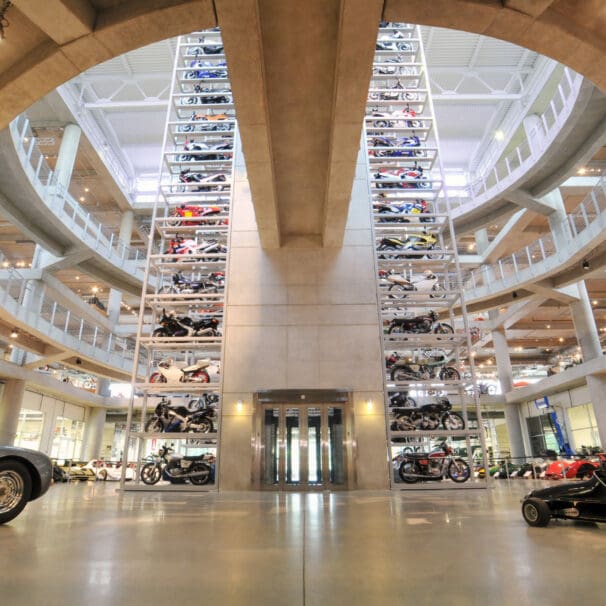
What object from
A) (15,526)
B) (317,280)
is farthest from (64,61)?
(317,280)

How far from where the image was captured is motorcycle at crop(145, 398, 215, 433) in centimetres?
1105

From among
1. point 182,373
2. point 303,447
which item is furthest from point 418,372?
point 182,373

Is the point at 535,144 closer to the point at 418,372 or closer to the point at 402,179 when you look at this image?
the point at 402,179

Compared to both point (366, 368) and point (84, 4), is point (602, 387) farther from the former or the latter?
point (84, 4)

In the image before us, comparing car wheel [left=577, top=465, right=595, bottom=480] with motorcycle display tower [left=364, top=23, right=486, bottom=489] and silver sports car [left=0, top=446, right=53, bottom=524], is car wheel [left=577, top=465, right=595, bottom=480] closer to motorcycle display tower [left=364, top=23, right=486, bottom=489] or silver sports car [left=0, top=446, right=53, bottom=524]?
motorcycle display tower [left=364, top=23, right=486, bottom=489]

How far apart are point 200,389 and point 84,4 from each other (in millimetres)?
8473

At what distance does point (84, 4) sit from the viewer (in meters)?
5.23

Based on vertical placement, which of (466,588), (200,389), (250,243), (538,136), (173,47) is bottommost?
(466,588)

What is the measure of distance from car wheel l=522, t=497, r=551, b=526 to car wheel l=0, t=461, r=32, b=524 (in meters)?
5.34

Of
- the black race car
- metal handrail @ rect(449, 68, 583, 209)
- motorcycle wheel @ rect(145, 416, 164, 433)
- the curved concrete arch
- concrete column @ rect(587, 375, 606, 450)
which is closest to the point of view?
the black race car

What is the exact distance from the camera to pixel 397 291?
39.9 feet

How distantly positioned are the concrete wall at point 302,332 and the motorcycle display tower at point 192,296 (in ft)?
1.50

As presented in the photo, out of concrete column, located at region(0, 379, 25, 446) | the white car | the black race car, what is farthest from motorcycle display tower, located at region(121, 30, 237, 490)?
concrete column, located at region(0, 379, 25, 446)

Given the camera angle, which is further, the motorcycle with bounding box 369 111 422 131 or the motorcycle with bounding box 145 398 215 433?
the motorcycle with bounding box 369 111 422 131
